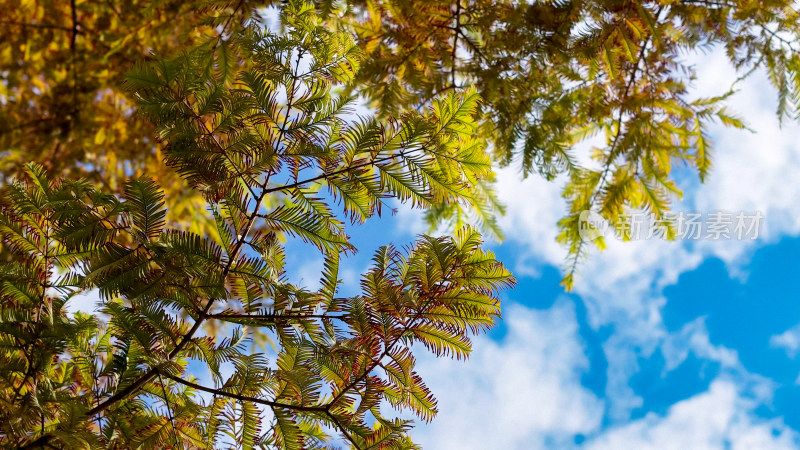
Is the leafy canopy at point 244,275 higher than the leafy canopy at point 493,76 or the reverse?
the reverse

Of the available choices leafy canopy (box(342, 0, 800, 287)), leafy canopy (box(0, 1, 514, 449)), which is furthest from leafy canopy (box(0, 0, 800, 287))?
leafy canopy (box(0, 1, 514, 449))

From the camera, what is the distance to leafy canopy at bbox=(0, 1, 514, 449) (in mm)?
595

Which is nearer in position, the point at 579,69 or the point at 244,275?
the point at 244,275

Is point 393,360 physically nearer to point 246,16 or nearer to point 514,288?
point 514,288

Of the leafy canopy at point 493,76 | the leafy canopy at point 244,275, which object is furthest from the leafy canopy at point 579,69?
the leafy canopy at point 244,275

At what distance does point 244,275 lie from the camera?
59 centimetres

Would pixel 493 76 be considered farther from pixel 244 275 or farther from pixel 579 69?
pixel 244 275

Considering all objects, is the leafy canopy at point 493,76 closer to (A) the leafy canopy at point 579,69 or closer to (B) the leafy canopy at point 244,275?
(A) the leafy canopy at point 579,69

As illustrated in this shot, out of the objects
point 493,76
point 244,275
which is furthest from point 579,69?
point 244,275

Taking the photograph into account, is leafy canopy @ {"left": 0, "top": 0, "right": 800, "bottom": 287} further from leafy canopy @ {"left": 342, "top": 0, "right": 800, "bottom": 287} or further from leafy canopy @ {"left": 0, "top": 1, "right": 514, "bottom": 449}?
leafy canopy @ {"left": 0, "top": 1, "right": 514, "bottom": 449}

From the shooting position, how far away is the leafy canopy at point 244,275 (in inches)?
23.4

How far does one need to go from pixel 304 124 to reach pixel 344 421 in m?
0.35

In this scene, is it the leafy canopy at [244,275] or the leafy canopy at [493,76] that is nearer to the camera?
the leafy canopy at [244,275]

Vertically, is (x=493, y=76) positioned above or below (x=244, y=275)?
above
